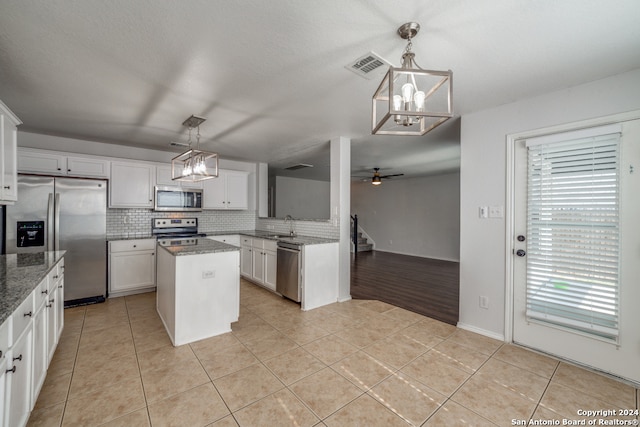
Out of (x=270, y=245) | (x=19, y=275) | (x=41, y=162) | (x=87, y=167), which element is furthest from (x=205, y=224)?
(x=19, y=275)

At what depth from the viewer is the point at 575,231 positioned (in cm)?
239

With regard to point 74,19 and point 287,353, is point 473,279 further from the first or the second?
point 74,19

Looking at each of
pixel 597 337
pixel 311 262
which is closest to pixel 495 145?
pixel 597 337

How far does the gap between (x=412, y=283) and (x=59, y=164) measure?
19.4 ft

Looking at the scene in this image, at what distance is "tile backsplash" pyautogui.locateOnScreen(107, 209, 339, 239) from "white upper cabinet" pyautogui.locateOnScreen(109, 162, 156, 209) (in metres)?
0.30

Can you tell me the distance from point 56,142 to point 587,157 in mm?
6586

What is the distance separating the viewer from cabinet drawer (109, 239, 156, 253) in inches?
161

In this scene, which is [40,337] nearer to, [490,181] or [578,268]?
[490,181]

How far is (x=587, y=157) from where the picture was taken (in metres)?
2.34

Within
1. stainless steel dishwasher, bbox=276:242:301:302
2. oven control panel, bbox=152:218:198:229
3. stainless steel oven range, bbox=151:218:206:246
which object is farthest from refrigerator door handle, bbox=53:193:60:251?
stainless steel dishwasher, bbox=276:242:301:302

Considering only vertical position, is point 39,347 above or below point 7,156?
below

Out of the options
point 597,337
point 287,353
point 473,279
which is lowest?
point 287,353

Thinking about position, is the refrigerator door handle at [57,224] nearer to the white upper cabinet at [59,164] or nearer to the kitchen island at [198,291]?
the white upper cabinet at [59,164]

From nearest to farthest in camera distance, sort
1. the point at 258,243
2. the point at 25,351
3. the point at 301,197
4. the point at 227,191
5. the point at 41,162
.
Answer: the point at 25,351 < the point at 41,162 < the point at 258,243 < the point at 227,191 < the point at 301,197
